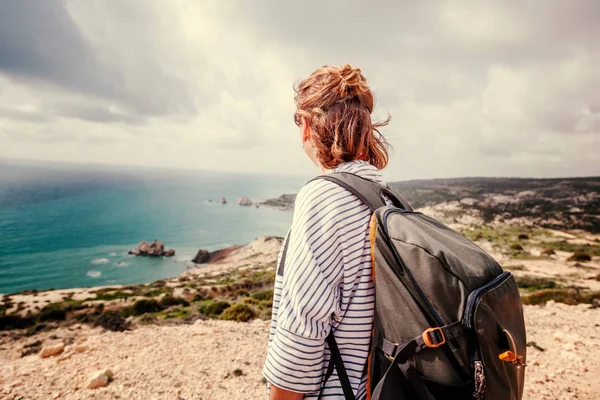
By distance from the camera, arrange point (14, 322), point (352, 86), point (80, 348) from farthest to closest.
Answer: point (14, 322)
point (80, 348)
point (352, 86)

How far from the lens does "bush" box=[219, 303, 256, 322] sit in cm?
1166

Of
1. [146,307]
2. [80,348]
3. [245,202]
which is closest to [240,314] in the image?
[80,348]

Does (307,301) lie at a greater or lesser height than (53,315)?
greater

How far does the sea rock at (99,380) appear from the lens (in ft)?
18.0

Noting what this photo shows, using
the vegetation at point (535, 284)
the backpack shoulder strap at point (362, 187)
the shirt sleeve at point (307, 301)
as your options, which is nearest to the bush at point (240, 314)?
the shirt sleeve at point (307, 301)

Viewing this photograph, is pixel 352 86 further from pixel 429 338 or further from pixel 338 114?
pixel 429 338

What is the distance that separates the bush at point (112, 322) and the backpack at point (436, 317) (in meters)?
14.1

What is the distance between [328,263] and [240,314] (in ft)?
39.0

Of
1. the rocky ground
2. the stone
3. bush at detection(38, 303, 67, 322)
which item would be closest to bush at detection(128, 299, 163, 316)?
the rocky ground

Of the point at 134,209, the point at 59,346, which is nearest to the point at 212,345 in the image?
the point at 59,346

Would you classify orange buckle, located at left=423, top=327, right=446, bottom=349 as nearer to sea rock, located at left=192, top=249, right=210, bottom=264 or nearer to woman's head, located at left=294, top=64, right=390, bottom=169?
woman's head, located at left=294, top=64, right=390, bottom=169

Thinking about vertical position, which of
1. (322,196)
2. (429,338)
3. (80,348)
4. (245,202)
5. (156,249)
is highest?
(322,196)

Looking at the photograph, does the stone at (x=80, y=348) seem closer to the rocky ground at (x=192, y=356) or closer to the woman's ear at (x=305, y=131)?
the rocky ground at (x=192, y=356)

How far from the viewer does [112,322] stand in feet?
44.9
